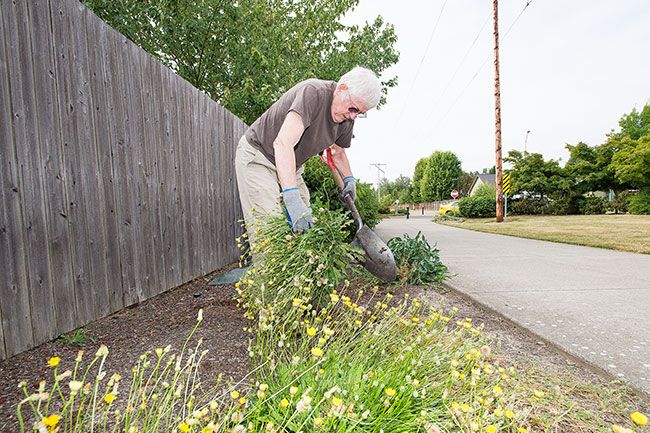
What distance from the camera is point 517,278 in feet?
10.8

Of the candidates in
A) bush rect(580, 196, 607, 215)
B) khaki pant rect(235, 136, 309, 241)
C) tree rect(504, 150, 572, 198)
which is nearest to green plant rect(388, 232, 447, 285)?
khaki pant rect(235, 136, 309, 241)

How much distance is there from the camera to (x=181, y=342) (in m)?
1.77

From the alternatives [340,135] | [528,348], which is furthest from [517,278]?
[340,135]

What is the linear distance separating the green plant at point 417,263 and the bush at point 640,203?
25036 mm

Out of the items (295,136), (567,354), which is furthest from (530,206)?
(295,136)

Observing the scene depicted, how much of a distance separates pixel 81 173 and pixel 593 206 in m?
28.5

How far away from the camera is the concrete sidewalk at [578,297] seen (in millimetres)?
1672

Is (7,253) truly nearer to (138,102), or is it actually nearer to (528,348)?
(138,102)

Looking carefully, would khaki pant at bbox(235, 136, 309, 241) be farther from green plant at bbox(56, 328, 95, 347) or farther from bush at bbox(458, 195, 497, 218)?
bush at bbox(458, 195, 497, 218)

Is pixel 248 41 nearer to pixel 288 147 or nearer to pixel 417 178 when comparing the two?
pixel 288 147

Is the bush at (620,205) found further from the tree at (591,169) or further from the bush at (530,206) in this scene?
the bush at (530,206)

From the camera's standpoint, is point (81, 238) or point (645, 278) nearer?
point (81, 238)

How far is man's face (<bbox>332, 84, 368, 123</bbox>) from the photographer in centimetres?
211

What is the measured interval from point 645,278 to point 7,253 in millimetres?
4866
